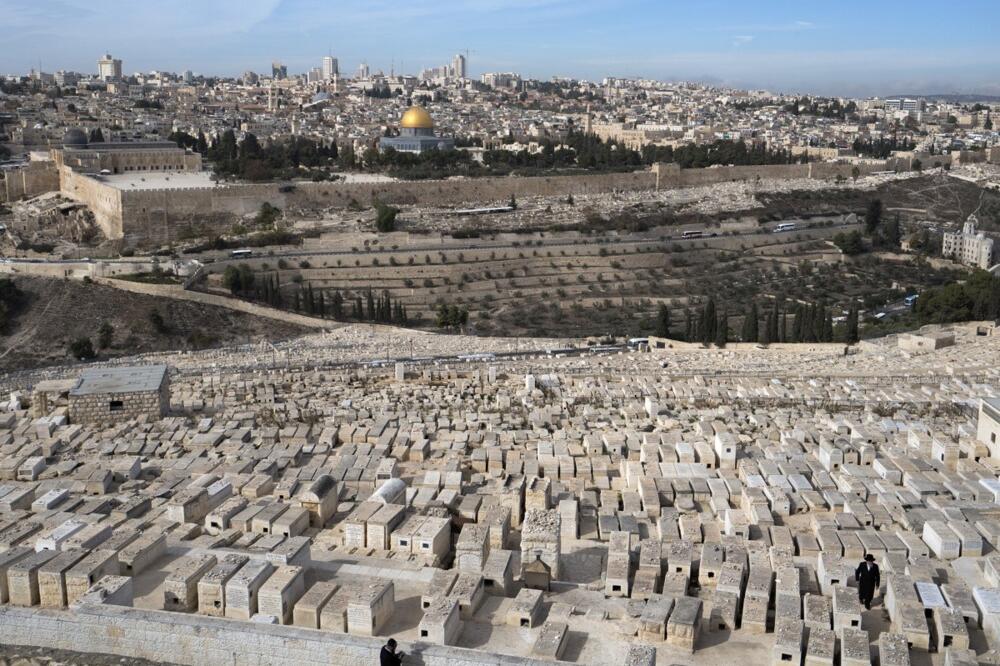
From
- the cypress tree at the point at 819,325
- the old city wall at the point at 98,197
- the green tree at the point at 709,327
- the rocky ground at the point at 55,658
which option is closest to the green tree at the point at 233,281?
the old city wall at the point at 98,197

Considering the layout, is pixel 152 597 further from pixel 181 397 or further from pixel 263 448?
pixel 181 397

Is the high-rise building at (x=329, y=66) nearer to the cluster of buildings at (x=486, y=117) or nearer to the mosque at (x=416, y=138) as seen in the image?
the cluster of buildings at (x=486, y=117)

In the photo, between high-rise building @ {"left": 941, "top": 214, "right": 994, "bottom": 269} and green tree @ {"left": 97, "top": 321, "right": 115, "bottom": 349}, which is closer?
green tree @ {"left": 97, "top": 321, "right": 115, "bottom": 349}

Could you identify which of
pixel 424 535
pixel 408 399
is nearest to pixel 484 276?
pixel 408 399

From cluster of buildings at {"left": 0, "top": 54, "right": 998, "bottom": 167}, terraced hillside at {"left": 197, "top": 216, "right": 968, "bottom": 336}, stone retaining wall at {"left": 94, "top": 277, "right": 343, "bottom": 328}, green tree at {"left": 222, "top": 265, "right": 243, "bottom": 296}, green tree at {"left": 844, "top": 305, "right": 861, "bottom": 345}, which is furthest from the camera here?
cluster of buildings at {"left": 0, "top": 54, "right": 998, "bottom": 167}

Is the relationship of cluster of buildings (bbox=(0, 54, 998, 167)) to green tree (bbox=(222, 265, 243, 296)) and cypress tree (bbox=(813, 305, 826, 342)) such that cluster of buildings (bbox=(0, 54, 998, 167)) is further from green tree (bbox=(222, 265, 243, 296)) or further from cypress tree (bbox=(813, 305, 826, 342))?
cypress tree (bbox=(813, 305, 826, 342))

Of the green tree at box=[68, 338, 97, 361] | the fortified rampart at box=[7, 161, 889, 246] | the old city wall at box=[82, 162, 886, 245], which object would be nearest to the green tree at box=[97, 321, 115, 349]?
the green tree at box=[68, 338, 97, 361]

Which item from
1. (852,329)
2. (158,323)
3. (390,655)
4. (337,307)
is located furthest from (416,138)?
(390,655)
